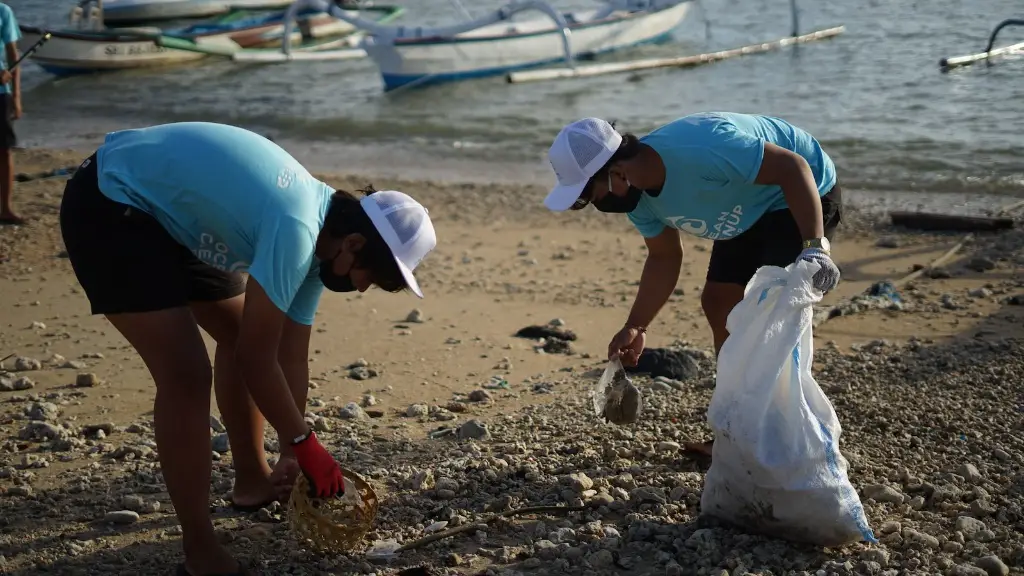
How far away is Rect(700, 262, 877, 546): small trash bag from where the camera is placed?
11.4ft

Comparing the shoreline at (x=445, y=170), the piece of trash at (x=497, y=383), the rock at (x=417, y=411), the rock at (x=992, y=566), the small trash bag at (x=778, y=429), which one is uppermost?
the small trash bag at (x=778, y=429)

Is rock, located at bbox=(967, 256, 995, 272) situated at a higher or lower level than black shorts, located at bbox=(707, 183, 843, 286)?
lower

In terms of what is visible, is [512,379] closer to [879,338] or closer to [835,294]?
[879,338]

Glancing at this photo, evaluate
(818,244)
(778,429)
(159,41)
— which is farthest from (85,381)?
(159,41)

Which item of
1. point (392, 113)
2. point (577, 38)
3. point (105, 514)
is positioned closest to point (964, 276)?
point (105, 514)

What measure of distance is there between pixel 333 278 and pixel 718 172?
130 cm

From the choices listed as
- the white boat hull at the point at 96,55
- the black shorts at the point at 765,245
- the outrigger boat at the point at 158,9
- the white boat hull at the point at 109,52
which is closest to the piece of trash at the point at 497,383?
the black shorts at the point at 765,245

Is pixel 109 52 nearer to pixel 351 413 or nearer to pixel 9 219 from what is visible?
pixel 9 219

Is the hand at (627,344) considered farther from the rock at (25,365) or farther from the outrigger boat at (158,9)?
the outrigger boat at (158,9)

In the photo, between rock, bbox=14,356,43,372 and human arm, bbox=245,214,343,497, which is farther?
rock, bbox=14,356,43,372

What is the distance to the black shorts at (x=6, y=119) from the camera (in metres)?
8.16

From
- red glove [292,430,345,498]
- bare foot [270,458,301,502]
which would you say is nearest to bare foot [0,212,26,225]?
bare foot [270,458,301,502]

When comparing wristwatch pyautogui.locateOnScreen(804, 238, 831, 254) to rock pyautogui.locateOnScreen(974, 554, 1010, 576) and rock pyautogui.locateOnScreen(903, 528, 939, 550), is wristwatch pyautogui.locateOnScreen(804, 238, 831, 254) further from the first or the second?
rock pyautogui.locateOnScreen(974, 554, 1010, 576)

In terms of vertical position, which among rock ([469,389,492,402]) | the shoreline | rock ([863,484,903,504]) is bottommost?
the shoreline
